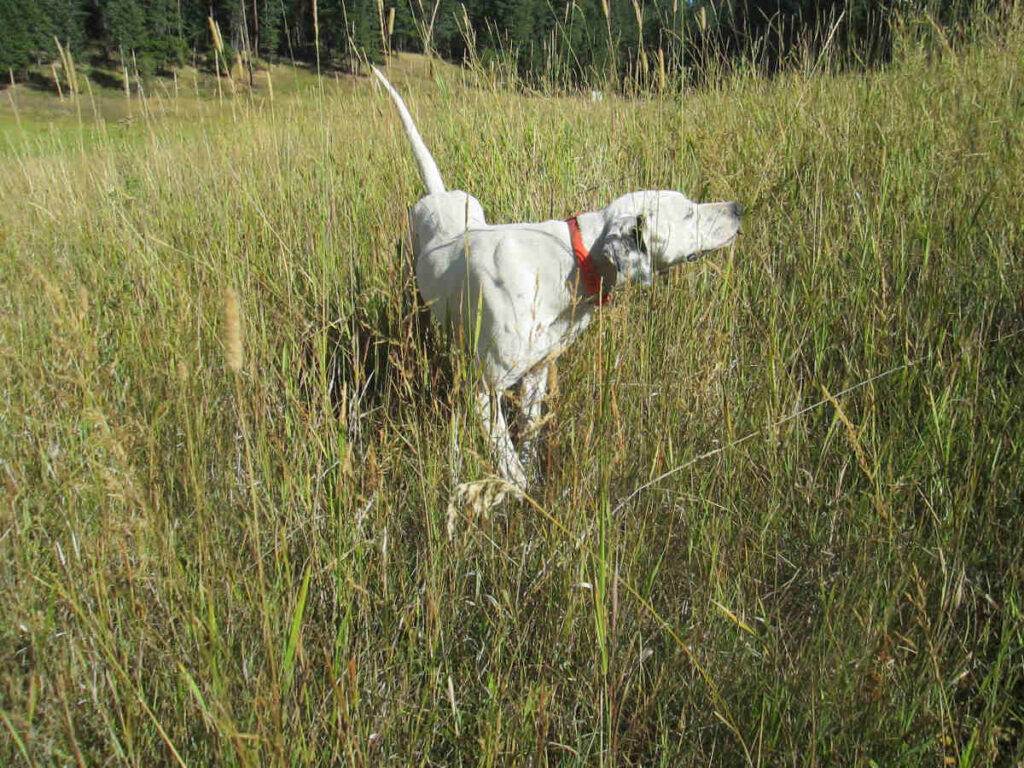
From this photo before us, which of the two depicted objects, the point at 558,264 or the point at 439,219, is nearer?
the point at 558,264

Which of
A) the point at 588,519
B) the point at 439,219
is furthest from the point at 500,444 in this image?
the point at 439,219

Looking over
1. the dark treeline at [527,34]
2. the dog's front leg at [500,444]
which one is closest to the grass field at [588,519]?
the dog's front leg at [500,444]

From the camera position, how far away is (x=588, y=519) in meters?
1.36

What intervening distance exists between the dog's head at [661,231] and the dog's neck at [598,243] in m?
0.03

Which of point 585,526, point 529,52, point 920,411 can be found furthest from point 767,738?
point 529,52

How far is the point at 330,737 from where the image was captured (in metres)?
0.97

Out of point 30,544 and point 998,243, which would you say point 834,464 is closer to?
point 998,243

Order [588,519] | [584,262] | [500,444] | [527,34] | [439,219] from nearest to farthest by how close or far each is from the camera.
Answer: [588,519]
[500,444]
[584,262]
[439,219]
[527,34]

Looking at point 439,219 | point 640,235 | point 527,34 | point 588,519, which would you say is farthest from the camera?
point 527,34

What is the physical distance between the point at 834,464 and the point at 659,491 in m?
0.46

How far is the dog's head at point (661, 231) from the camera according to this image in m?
2.04

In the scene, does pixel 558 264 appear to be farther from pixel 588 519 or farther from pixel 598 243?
pixel 588 519

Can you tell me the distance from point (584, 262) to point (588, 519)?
1.03 meters

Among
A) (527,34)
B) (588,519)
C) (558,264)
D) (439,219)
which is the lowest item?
(588,519)
